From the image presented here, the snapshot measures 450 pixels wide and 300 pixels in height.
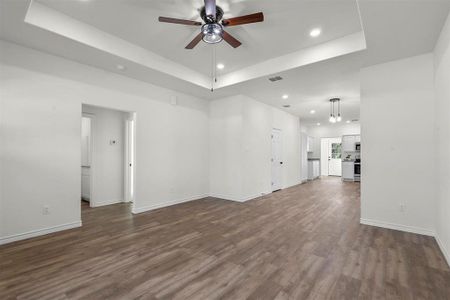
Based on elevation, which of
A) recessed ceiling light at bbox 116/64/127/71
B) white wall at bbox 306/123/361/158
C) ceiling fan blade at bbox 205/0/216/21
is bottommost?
white wall at bbox 306/123/361/158

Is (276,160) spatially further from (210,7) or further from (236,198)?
(210,7)

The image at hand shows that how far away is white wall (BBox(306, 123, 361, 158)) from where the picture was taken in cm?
1043

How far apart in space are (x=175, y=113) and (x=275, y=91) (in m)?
2.61

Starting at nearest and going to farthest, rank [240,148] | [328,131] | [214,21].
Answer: [214,21] < [240,148] < [328,131]

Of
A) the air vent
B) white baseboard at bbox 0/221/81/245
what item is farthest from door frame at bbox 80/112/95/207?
the air vent

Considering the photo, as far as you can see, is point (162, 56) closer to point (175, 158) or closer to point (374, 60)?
point (175, 158)

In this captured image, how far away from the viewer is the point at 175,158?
5.29m

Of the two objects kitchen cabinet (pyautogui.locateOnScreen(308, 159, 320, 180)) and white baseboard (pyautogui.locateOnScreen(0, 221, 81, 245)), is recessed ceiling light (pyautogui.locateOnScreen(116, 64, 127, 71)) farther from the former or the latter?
kitchen cabinet (pyautogui.locateOnScreen(308, 159, 320, 180))

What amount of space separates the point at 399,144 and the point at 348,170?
7227mm

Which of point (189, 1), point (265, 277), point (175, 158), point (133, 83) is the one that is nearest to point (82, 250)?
point (265, 277)

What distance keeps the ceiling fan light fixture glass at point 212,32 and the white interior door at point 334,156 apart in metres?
11.8

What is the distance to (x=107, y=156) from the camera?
17.6 ft

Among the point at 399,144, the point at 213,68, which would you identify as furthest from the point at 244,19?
the point at 399,144

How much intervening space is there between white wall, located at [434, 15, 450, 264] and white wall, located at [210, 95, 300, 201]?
3.65 m
